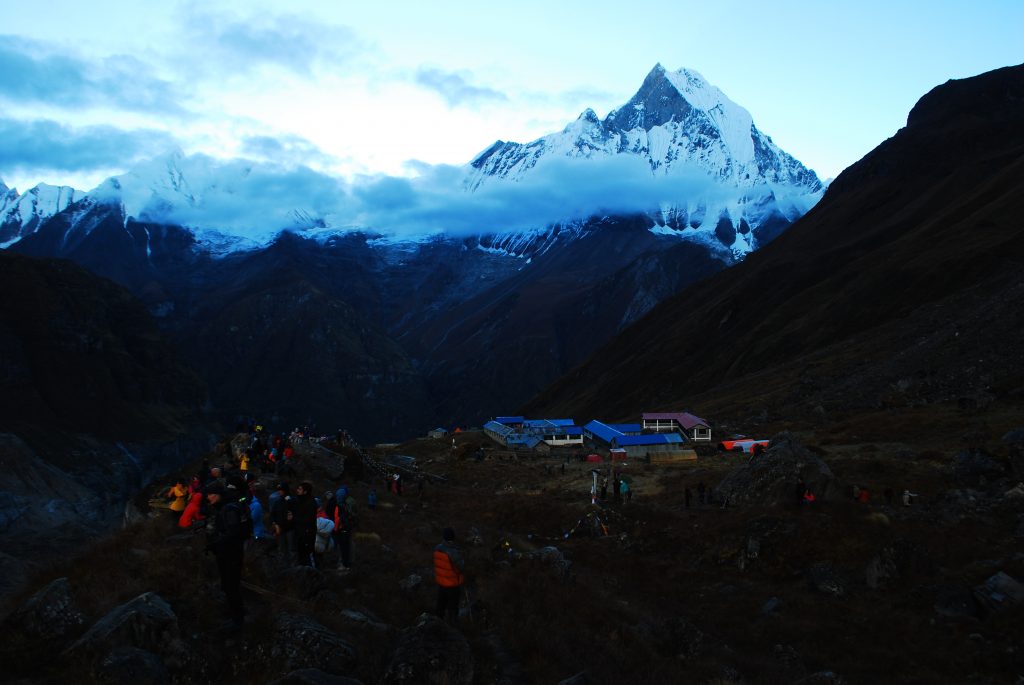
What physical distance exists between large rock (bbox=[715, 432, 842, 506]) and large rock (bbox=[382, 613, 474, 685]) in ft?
66.7

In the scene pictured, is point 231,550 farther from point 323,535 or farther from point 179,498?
point 179,498

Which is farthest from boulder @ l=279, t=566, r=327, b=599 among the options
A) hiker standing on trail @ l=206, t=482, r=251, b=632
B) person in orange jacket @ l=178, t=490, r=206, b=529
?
person in orange jacket @ l=178, t=490, r=206, b=529

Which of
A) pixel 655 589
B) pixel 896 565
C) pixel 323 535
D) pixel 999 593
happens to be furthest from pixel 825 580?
pixel 323 535

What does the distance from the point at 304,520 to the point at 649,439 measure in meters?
58.5

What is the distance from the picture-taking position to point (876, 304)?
9556 centimetres

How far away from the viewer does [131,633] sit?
36.2 ft

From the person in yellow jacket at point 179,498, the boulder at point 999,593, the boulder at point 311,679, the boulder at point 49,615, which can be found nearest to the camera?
the boulder at point 311,679

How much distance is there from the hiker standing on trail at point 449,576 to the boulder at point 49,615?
243 inches

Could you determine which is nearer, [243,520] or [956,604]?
[243,520]

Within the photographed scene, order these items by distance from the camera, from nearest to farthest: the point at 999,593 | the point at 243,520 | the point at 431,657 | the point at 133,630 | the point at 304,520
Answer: the point at 133,630
the point at 431,657
the point at 243,520
the point at 304,520
the point at 999,593

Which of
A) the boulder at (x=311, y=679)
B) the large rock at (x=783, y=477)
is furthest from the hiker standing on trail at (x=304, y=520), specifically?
the large rock at (x=783, y=477)

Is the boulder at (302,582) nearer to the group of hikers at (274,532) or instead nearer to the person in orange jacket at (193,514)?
the group of hikers at (274,532)

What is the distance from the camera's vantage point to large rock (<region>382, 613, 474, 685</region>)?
11.6 m

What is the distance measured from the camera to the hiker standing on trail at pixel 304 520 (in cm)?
1623
